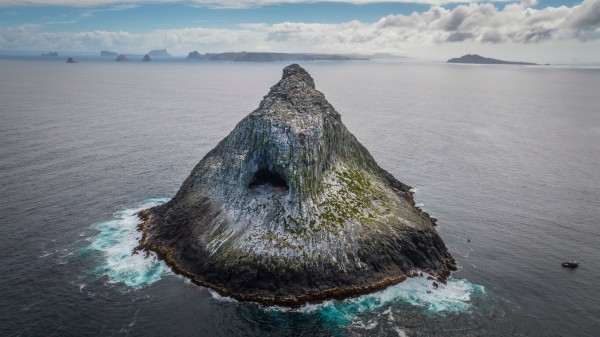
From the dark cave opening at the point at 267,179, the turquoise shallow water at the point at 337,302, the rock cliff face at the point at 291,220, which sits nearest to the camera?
the turquoise shallow water at the point at 337,302

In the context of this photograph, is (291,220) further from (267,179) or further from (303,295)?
(303,295)

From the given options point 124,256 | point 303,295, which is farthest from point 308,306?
point 124,256

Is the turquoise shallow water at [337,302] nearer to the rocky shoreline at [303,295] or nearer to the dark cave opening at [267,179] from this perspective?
the rocky shoreline at [303,295]

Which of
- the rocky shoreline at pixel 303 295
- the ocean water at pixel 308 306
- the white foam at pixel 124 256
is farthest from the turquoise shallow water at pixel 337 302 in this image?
the rocky shoreline at pixel 303 295

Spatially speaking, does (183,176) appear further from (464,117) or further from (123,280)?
(464,117)

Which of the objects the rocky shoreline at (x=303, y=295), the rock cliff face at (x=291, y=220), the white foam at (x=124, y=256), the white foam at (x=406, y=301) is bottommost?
the white foam at (x=406, y=301)

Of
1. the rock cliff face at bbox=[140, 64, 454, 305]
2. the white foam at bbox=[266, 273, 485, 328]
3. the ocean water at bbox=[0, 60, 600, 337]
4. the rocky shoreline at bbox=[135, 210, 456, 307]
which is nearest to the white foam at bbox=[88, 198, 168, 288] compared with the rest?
the ocean water at bbox=[0, 60, 600, 337]
